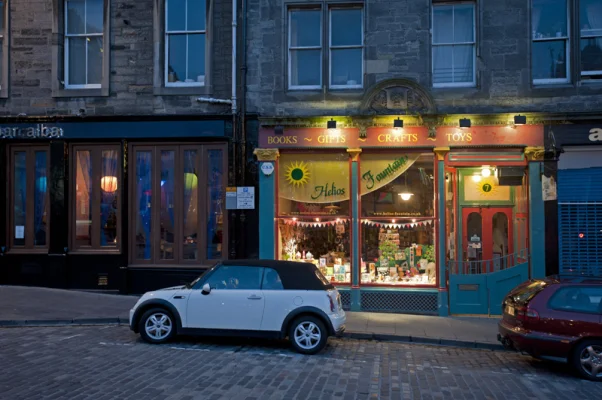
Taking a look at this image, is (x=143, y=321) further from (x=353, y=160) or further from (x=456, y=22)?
(x=456, y=22)

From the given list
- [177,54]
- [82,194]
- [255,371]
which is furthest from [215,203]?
[255,371]

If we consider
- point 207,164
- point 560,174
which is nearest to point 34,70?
point 207,164

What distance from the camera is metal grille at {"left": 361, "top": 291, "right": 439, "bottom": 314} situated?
12883 mm

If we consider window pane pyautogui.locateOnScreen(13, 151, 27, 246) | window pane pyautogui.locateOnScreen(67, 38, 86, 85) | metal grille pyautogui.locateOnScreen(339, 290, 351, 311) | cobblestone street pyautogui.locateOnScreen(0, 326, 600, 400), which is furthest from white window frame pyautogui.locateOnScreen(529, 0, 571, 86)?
window pane pyautogui.locateOnScreen(13, 151, 27, 246)

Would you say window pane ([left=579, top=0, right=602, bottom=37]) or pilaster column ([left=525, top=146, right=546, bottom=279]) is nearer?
pilaster column ([left=525, top=146, right=546, bottom=279])

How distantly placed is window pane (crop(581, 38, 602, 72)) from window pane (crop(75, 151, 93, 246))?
40.8 ft

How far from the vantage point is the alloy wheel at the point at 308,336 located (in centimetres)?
903

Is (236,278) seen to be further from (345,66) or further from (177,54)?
(177,54)

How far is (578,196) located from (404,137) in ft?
13.9

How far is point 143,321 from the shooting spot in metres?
9.38

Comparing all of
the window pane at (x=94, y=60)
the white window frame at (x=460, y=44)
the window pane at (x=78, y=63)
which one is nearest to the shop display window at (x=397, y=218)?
the white window frame at (x=460, y=44)

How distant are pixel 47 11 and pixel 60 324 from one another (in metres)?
8.37

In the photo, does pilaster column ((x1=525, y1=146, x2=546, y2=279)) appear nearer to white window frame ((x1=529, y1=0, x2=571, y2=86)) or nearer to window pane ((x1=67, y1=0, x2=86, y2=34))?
white window frame ((x1=529, y1=0, x2=571, y2=86))

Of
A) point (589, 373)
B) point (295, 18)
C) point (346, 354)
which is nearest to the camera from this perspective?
point (589, 373)
